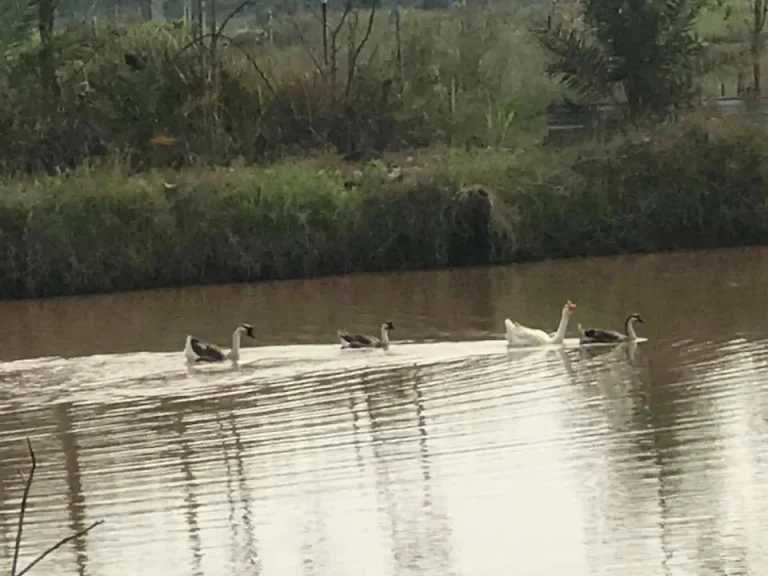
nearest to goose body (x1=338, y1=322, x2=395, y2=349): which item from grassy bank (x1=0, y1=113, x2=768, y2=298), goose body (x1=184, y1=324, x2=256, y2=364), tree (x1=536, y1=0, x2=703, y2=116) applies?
goose body (x1=184, y1=324, x2=256, y2=364)

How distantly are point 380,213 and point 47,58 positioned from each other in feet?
24.4

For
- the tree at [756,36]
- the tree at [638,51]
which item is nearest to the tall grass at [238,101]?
the tree at [638,51]

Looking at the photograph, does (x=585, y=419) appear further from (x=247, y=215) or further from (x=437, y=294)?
(x=247, y=215)

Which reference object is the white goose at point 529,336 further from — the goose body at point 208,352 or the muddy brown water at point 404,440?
the goose body at point 208,352

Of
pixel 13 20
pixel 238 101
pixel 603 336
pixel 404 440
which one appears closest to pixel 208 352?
pixel 603 336

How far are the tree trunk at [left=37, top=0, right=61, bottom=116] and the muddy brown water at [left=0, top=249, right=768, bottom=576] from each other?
8.37 metres

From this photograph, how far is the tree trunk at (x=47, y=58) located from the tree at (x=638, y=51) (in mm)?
8567

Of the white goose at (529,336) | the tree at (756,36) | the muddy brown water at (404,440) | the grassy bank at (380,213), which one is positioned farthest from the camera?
the tree at (756,36)

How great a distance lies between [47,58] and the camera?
30781 mm

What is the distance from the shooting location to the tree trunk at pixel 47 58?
30.6m

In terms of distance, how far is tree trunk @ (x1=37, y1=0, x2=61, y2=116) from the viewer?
3058 cm

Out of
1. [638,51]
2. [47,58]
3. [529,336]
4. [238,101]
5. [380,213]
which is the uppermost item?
[47,58]

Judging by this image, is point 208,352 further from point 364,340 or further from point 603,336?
point 603,336

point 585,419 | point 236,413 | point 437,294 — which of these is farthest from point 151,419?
point 437,294
